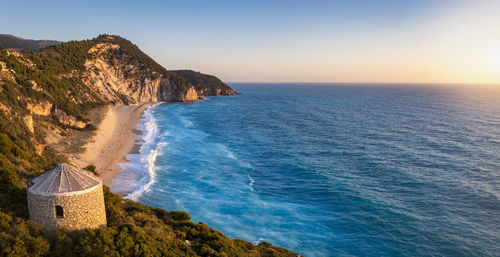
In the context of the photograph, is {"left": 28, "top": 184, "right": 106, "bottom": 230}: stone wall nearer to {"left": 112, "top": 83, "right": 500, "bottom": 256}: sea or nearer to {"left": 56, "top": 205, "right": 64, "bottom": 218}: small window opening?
{"left": 56, "top": 205, "right": 64, "bottom": 218}: small window opening

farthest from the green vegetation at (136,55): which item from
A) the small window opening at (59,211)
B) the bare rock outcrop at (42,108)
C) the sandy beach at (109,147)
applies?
the small window opening at (59,211)

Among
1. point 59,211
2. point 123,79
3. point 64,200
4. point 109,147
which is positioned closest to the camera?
point 64,200

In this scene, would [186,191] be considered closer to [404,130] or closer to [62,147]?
[62,147]

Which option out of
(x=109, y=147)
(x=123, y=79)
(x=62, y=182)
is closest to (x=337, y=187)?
(x=62, y=182)

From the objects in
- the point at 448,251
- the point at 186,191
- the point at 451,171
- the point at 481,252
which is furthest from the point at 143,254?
the point at 451,171

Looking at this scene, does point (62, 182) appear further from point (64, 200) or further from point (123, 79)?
point (123, 79)

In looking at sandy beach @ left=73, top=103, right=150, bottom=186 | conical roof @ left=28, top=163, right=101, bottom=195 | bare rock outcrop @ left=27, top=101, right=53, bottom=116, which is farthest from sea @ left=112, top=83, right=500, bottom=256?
bare rock outcrop @ left=27, top=101, right=53, bottom=116

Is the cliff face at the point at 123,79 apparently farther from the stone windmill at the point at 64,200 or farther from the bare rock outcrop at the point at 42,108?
the stone windmill at the point at 64,200
